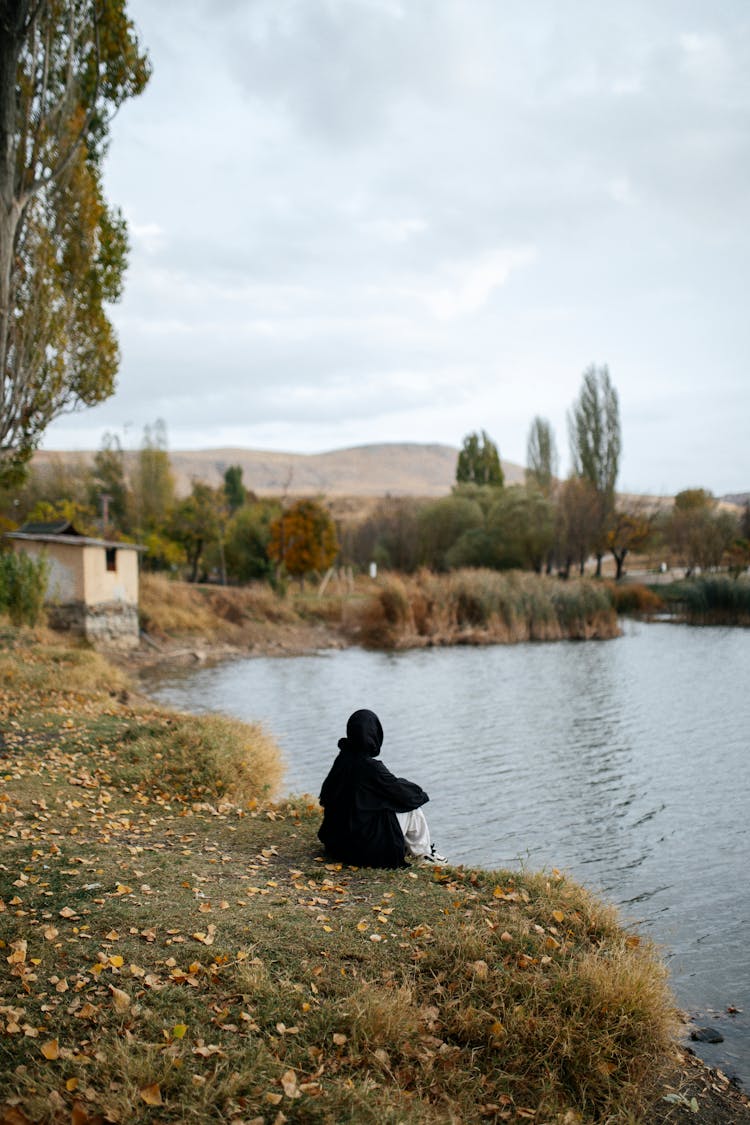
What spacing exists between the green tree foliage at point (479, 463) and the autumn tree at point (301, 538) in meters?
22.4

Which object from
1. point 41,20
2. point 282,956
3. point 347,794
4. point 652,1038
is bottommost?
point 652,1038

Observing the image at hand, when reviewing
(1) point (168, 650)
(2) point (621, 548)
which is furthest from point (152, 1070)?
(2) point (621, 548)

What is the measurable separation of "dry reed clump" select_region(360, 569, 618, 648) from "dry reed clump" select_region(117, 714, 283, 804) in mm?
21863

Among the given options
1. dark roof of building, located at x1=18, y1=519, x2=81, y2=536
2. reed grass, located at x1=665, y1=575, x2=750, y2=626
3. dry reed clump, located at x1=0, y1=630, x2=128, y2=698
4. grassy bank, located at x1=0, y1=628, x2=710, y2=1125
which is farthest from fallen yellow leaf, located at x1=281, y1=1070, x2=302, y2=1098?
reed grass, located at x1=665, y1=575, x2=750, y2=626

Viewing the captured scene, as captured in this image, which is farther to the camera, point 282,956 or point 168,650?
point 168,650

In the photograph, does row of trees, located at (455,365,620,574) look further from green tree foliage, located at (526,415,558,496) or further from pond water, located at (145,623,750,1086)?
pond water, located at (145,623,750,1086)

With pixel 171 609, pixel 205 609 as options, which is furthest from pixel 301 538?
pixel 171 609

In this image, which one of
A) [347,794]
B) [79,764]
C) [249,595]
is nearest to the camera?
[347,794]

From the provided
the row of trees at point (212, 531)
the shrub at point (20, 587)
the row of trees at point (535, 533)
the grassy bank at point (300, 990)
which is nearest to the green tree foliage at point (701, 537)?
the row of trees at point (535, 533)

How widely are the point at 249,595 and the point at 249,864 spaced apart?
3132cm

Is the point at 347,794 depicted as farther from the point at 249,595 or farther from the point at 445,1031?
the point at 249,595

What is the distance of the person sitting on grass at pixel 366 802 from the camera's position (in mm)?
7148

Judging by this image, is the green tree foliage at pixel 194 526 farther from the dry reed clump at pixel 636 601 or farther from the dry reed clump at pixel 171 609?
the dry reed clump at pixel 636 601

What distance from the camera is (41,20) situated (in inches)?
444
